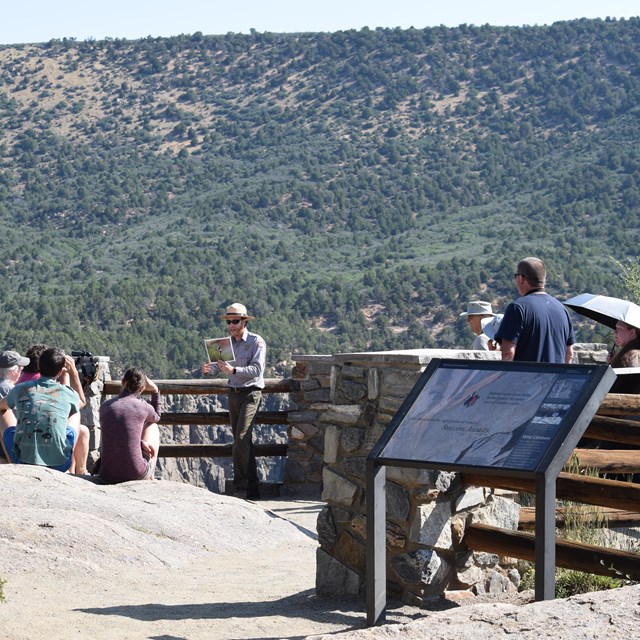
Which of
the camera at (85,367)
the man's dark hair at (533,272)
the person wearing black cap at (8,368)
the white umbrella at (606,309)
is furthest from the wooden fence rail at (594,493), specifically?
the camera at (85,367)

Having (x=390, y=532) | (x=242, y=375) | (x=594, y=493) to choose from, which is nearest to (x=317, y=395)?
(x=242, y=375)

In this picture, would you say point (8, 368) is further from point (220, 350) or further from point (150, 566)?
point (150, 566)

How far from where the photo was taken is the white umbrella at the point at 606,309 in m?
7.14

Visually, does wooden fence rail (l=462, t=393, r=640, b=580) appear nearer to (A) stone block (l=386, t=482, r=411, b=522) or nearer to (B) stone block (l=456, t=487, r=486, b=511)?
(B) stone block (l=456, t=487, r=486, b=511)

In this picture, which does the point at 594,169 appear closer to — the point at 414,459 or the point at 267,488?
the point at 267,488

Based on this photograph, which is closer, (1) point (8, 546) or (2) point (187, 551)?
(1) point (8, 546)

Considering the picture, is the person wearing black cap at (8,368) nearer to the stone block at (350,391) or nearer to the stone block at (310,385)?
the stone block at (310,385)

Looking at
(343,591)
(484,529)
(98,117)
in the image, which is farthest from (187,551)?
(98,117)

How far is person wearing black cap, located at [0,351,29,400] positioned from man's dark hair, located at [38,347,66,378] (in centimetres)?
82

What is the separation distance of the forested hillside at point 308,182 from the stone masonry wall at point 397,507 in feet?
115

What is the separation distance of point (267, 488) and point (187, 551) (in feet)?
13.1


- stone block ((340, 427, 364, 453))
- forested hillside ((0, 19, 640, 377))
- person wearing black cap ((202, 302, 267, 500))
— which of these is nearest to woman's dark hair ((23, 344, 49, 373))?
person wearing black cap ((202, 302, 267, 500))

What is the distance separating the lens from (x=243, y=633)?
16.0 feet

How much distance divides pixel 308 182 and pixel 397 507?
74.1 m
